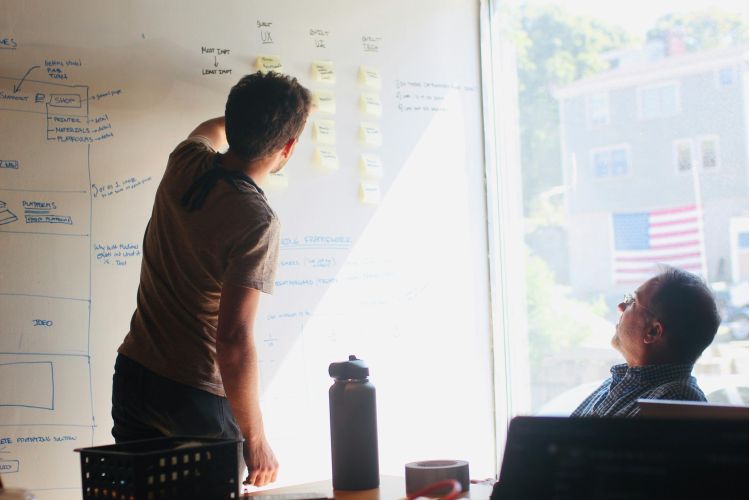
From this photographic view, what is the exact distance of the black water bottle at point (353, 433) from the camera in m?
1.48

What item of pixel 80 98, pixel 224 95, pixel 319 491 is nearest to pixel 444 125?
pixel 224 95

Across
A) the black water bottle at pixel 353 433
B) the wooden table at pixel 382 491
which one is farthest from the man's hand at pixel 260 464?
the black water bottle at pixel 353 433

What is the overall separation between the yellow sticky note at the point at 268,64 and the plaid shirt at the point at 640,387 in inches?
56.5

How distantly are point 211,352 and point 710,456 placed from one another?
1331 mm

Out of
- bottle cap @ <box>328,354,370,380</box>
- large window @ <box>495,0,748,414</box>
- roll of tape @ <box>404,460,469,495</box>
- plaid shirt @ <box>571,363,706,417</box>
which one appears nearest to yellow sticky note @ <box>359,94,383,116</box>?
large window @ <box>495,0,748,414</box>

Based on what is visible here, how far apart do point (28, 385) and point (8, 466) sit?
219 mm

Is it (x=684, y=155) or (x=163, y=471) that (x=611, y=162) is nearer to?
(x=684, y=155)

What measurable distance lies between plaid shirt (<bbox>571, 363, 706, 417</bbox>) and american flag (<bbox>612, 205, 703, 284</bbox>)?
1078mm

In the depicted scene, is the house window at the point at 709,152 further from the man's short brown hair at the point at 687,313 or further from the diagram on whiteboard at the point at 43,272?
the diagram on whiteboard at the point at 43,272

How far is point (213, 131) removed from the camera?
2324 millimetres

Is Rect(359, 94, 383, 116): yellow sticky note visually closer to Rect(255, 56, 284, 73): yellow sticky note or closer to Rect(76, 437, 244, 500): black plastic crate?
Rect(255, 56, 284, 73): yellow sticky note

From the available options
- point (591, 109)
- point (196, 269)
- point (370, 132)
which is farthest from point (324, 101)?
point (591, 109)

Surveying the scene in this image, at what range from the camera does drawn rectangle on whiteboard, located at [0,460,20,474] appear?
2.17 m

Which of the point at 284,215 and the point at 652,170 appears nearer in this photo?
the point at 284,215
